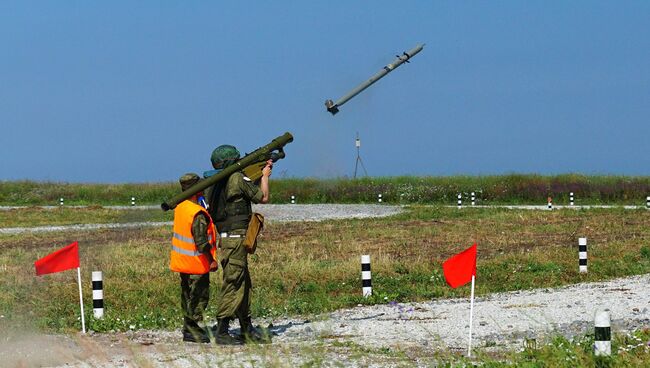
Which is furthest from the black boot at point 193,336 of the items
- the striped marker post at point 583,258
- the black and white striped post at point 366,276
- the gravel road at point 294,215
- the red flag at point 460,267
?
the gravel road at point 294,215

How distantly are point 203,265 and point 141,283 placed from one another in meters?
6.76

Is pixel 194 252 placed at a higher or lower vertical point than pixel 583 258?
higher

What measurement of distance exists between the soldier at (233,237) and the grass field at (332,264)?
6.87ft

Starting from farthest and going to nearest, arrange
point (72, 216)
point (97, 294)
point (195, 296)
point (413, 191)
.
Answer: point (413, 191)
point (72, 216)
point (97, 294)
point (195, 296)

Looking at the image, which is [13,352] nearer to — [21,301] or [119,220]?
[21,301]

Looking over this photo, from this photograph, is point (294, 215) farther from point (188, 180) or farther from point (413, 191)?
point (188, 180)

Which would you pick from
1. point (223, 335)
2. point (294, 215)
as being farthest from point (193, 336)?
point (294, 215)

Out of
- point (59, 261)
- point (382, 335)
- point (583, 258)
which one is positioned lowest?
point (382, 335)

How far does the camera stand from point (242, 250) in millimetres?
12719

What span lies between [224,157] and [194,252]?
3.82ft

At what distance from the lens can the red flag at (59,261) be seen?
13852 millimetres

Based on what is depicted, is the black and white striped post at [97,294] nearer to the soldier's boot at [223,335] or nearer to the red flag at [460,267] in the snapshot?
the soldier's boot at [223,335]

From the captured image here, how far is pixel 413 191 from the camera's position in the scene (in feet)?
205

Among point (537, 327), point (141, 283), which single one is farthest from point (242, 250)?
point (141, 283)
